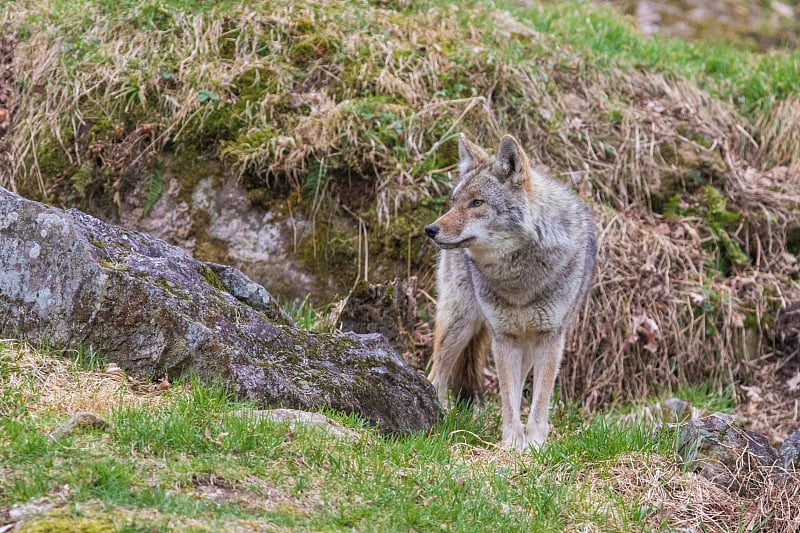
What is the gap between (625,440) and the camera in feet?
17.2

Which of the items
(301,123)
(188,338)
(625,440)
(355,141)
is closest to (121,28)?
(301,123)

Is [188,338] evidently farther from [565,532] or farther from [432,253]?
[432,253]

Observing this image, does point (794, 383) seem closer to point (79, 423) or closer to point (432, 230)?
point (432, 230)

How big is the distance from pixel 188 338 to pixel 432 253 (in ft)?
11.8

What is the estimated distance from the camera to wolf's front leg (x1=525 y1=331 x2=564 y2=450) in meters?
6.20

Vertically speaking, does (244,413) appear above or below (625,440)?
above

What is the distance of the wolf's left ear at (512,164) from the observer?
6047 millimetres

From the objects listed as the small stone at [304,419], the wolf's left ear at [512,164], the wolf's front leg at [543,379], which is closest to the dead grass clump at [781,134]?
the wolf's front leg at [543,379]

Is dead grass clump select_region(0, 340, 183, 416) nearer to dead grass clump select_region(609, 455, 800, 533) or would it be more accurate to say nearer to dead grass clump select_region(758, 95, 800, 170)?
A: dead grass clump select_region(609, 455, 800, 533)

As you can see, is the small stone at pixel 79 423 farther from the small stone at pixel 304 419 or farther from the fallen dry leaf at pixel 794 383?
the fallen dry leaf at pixel 794 383

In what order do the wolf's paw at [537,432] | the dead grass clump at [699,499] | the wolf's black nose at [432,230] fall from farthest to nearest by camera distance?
the wolf's paw at [537,432] < the wolf's black nose at [432,230] < the dead grass clump at [699,499]

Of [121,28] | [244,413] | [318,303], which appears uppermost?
[121,28]

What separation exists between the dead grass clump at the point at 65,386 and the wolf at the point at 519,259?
6.98 feet

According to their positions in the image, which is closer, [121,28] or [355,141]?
[355,141]
